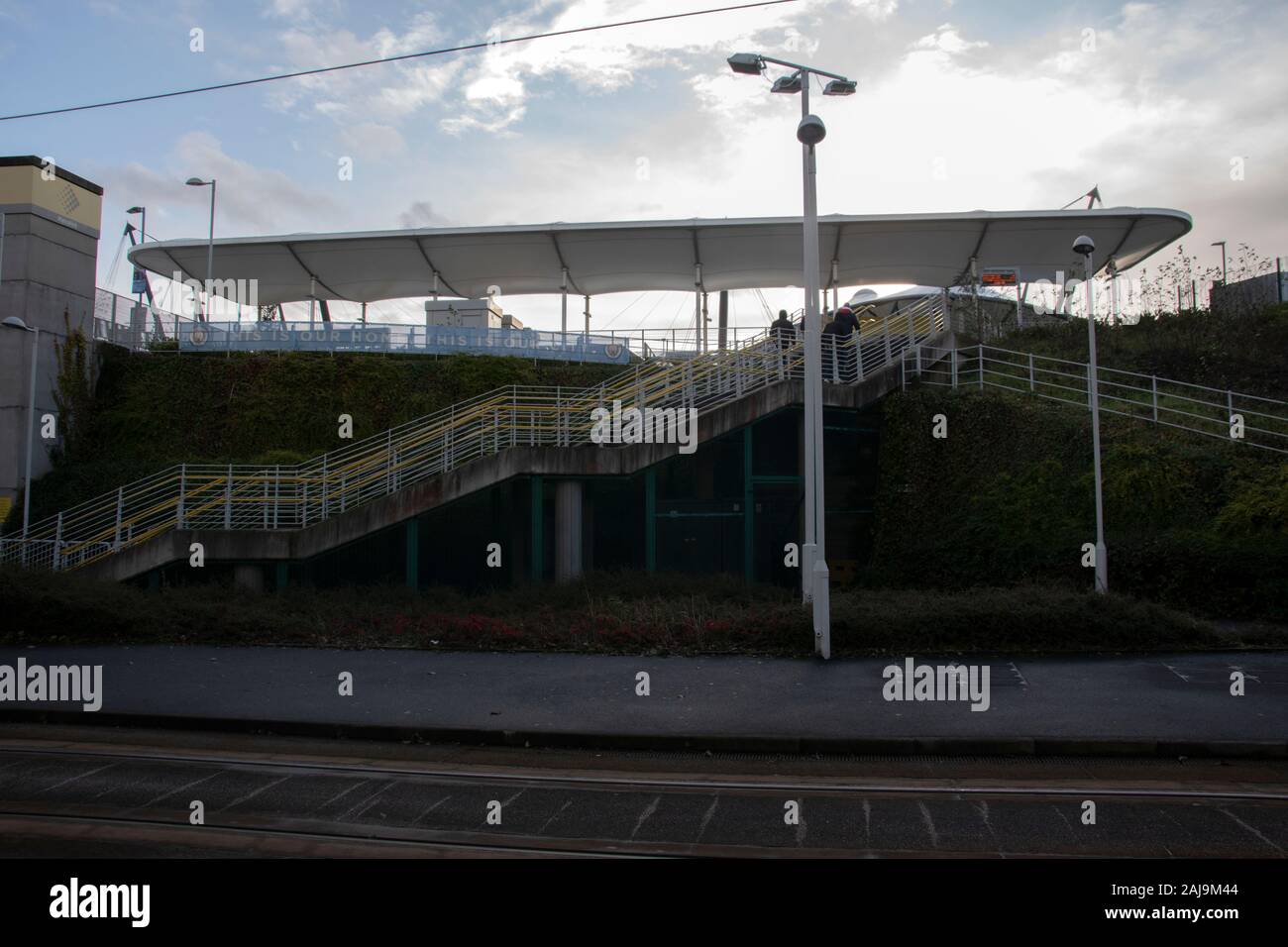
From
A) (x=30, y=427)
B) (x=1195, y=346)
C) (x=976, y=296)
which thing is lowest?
(x=30, y=427)

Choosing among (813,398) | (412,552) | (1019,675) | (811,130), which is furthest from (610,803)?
(412,552)

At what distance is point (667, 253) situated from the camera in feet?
117

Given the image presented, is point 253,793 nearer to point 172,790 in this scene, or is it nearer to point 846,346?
point 172,790

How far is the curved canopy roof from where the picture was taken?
112 ft

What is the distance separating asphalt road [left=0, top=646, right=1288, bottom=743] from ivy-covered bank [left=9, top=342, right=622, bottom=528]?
12579 mm

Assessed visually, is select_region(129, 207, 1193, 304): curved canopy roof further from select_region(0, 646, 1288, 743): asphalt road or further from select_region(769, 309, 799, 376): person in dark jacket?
select_region(0, 646, 1288, 743): asphalt road

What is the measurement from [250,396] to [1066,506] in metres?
21.9

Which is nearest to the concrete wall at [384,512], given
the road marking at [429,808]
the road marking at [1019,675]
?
the road marking at [1019,675]

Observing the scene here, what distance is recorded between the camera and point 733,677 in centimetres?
1209

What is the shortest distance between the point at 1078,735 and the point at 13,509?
1008 inches

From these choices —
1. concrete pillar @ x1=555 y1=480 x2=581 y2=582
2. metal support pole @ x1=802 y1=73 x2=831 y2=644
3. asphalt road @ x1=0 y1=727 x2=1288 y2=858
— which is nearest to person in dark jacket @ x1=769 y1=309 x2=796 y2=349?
concrete pillar @ x1=555 y1=480 x2=581 y2=582
